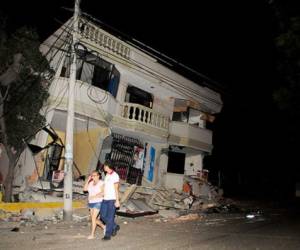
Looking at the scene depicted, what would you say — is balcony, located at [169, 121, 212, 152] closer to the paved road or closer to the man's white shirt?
the paved road

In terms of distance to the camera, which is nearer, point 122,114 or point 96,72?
point 96,72

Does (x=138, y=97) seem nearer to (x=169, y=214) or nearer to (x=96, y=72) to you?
(x=96, y=72)

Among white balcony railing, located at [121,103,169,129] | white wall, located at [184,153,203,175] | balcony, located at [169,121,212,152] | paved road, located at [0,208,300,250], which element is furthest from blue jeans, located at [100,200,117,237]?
white wall, located at [184,153,203,175]

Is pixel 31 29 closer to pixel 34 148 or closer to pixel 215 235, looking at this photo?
pixel 34 148

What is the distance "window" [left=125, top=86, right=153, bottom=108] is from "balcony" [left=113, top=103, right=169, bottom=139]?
88 cm

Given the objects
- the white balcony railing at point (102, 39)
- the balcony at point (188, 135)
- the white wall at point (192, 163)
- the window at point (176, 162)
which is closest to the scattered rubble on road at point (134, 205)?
the balcony at point (188, 135)

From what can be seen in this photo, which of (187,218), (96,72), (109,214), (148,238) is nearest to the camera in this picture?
(109,214)

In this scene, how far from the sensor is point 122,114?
20859 millimetres

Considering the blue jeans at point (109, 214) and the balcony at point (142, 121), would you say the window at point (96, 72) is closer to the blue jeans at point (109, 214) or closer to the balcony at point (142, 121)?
the balcony at point (142, 121)

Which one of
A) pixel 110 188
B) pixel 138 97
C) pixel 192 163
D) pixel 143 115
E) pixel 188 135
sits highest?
pixel 138 97

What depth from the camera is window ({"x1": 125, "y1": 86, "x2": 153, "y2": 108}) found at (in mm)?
22611

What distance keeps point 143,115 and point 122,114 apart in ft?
5.26

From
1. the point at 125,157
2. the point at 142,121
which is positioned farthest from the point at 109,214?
the point at 142,121

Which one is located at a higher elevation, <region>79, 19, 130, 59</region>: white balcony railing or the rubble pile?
<region>79, 19, 130, 59</region>: white balcony railing
